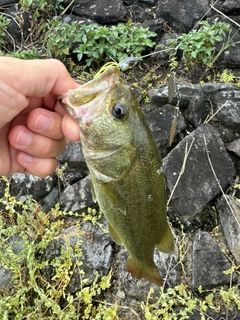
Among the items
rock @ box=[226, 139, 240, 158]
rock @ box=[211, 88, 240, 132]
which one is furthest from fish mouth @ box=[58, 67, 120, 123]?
rock @ box=[211, 88, 240, 132]

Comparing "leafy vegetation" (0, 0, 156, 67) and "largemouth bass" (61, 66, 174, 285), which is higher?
"largemouth bass" (61, 66, 174, 285)

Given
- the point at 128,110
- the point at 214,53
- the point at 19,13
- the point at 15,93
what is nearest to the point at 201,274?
the point at 128,110

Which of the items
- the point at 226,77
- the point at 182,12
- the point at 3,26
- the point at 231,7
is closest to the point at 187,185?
the point at 226,77

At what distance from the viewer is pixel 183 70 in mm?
4254

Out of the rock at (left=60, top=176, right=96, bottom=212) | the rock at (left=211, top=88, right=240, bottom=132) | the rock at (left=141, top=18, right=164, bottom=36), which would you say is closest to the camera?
the rock at (left=60, top=176, right=96, bottom=212)

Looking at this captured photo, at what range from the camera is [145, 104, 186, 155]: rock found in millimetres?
3658


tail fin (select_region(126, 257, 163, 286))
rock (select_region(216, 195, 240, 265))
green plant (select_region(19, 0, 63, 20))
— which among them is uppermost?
tail fin (select_region(126, 257, 163, 286))

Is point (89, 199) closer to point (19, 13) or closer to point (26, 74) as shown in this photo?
point (26, 74)

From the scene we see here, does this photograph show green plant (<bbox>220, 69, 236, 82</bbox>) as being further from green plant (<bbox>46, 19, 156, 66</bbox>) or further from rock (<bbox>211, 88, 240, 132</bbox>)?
green plant (<bbox>46, 19, 156, 66</bbox>)

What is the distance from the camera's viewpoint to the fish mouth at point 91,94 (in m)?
1.83

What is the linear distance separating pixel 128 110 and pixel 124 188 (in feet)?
1.31

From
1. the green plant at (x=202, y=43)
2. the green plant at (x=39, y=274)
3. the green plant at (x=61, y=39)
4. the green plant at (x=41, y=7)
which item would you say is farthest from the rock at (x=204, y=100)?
the green plant at (x=41, y=7)

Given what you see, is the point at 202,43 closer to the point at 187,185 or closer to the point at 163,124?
the point at 163,124

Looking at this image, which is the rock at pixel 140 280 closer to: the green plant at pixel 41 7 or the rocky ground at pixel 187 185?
the rocky ground at pixel 187 185
